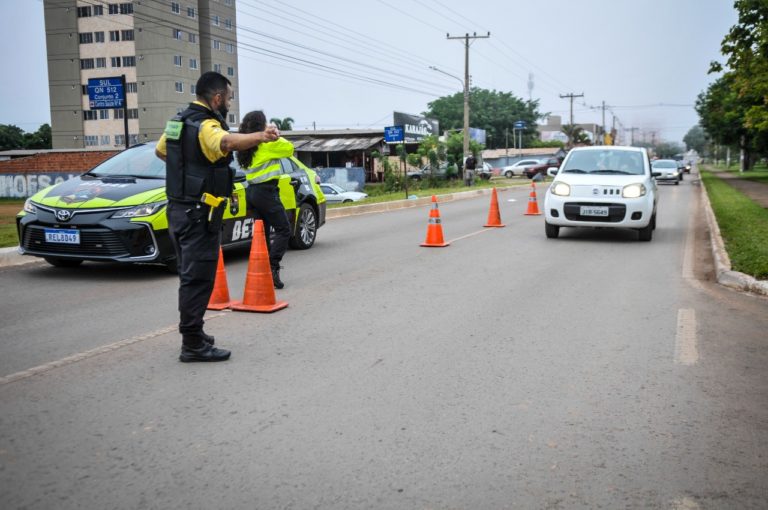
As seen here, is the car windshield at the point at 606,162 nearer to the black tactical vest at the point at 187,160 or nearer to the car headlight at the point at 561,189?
the car headlight at the point at 561,189

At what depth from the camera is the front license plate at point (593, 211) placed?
12.4 metres

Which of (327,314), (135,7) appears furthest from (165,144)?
(135,7)

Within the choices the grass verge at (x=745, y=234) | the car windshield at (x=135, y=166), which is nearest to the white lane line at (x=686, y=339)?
the grass verge at (x=745, y=234)

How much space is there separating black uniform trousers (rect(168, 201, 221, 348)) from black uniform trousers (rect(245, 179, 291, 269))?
2.72 meters

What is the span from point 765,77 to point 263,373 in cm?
2680

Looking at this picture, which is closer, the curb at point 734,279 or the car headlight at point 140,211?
the curb at point 734,279

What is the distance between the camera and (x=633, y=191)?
12.4 m

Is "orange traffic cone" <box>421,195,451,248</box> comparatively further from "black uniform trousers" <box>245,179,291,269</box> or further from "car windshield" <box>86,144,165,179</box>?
"car windshield" <box>86,144,165,179</box>

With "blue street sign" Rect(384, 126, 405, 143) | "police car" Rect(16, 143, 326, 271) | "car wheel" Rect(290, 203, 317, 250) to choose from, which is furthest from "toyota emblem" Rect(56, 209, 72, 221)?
"blue street sign" Rect(384, 126, 405, 143)

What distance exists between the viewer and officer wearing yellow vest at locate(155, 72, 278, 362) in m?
4.87

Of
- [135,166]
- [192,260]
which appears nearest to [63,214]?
[135,166]

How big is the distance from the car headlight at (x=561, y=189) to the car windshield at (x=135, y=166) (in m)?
6.91

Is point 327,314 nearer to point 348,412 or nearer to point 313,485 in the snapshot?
point 348,412

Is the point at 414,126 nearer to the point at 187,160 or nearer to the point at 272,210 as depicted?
the point at 272,210
